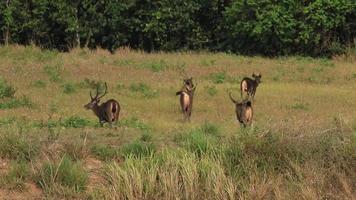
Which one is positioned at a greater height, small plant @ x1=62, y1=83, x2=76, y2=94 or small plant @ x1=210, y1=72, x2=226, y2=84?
small plant @ x1=210, y1=72, x2=226, y2=84

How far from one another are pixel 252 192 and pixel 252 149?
2.13 feet

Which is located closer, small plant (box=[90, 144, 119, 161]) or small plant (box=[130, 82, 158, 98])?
small plant (box=[90, 144, 119, 161])

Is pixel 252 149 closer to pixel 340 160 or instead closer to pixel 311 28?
pixel 340 160

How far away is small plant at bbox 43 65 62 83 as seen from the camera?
63.7ft

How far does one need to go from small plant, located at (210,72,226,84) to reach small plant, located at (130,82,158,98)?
9.54ft

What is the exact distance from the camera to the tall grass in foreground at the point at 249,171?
812 cm

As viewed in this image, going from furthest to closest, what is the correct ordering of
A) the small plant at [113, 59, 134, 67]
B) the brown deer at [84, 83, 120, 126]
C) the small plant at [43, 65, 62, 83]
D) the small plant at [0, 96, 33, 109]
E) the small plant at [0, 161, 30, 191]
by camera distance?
the small plant at [113, 59, 134, 67] < the small plant at [43, 65, 62, 83] < the small plant at [0, 96, 33, 109] < the brown deer at [84, 83, 120, 126] < the small plant at [0, 161, 30, 191]

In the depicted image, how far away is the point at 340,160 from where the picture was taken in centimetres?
838

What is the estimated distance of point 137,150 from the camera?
891 centimetres

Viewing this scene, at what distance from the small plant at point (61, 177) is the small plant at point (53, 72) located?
36.8ft

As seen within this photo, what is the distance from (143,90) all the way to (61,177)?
32.1 feet

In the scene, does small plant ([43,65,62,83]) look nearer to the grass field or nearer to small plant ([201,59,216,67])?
the grass field

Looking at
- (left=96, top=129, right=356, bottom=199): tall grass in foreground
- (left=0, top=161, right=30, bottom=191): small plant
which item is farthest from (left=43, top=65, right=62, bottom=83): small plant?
(left=96, top=129, right=356, bottom=199): tall grass in foreground

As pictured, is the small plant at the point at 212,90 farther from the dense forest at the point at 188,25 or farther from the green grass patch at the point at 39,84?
the dense forest at the point at 188,25
